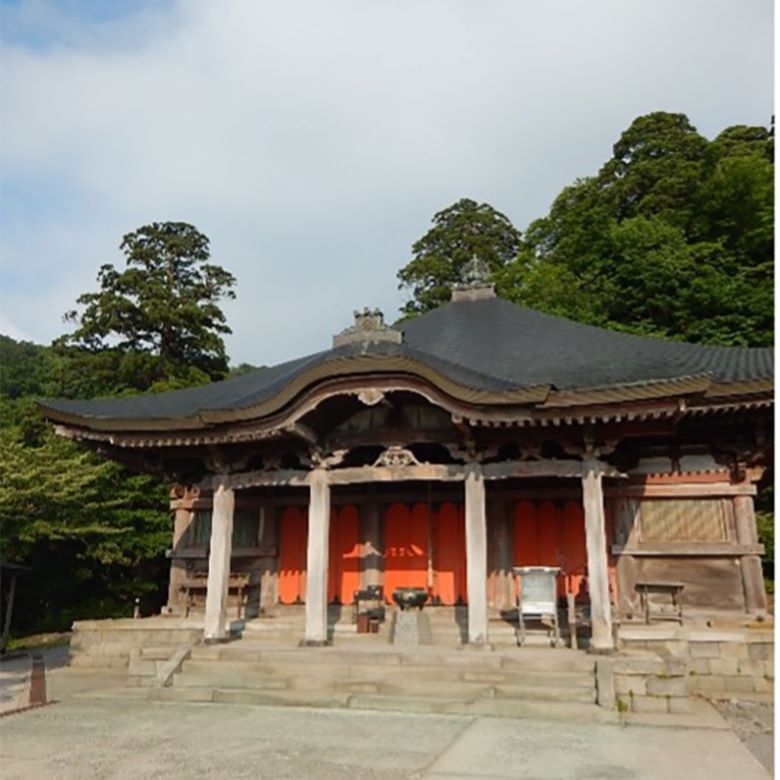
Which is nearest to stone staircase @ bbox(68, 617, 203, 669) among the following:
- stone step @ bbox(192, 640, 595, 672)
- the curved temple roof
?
stone step @ bbox(192, 640, 595, 672)

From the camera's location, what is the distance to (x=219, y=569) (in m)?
10.0

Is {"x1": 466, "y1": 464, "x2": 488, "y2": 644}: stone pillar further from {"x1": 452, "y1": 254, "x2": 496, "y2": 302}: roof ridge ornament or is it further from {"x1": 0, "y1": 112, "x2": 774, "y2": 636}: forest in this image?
{"x1": 0, "y1": 112, "x2": 774, "y2": 636}: forest

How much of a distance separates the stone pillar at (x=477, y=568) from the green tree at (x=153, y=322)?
18685mm

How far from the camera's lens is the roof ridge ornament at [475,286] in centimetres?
1527

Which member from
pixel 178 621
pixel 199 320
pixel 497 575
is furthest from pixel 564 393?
pixel 199 320

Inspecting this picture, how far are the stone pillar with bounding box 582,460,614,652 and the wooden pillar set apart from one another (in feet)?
25.3

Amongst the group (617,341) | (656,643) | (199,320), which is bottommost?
(656,643)

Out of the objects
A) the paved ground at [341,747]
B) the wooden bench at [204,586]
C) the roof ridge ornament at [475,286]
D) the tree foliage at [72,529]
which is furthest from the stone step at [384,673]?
the tree foliage at [72,529]

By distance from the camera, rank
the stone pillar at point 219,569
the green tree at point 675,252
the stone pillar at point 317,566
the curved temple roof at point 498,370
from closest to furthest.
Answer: the curved temple roof at point 498,370, the stone pillar at point 317,566, the stone pillar at point 219,569, the green tree at point 675,252

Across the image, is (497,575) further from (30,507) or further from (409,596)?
(30,507)

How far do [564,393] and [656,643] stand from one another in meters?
3.29

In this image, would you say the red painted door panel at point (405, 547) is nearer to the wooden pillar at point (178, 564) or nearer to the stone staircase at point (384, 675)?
the stone staircase at point (384, 675)

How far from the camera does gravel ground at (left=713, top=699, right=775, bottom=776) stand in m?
5.88

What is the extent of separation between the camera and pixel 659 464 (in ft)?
34.3
